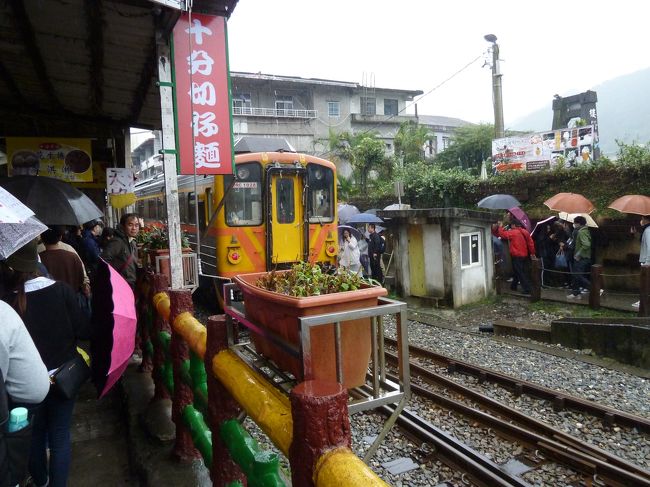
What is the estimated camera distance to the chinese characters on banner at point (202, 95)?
4.04m

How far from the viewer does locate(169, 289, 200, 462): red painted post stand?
303cm

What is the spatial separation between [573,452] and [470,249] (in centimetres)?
681

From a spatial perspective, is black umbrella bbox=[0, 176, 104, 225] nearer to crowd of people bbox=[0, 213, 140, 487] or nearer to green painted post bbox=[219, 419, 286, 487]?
crowd of people bbox=[0, 213, 140, 487]

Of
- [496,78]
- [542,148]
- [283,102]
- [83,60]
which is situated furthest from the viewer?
[283,102]

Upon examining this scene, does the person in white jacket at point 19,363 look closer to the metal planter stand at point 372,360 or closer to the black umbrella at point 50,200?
the metal planter stand at point 372,360

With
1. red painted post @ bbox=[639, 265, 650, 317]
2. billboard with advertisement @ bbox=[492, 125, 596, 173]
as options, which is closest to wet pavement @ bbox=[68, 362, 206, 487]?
red painted post @ bbox=[639, 265, 650, 317]

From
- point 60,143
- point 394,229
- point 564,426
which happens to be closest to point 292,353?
point 564,426

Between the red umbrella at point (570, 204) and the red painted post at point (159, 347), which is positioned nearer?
the red painted post at point (159, 347)

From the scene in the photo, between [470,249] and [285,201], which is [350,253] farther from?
[470,249]

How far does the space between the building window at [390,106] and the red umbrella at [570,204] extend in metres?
24.4

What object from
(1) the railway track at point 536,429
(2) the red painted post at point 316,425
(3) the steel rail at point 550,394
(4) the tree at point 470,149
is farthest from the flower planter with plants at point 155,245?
(4) the tree at point 470,149

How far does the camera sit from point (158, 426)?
340 cm

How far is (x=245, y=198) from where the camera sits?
8.54m

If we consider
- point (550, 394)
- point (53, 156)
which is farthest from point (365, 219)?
point (550, 394)
